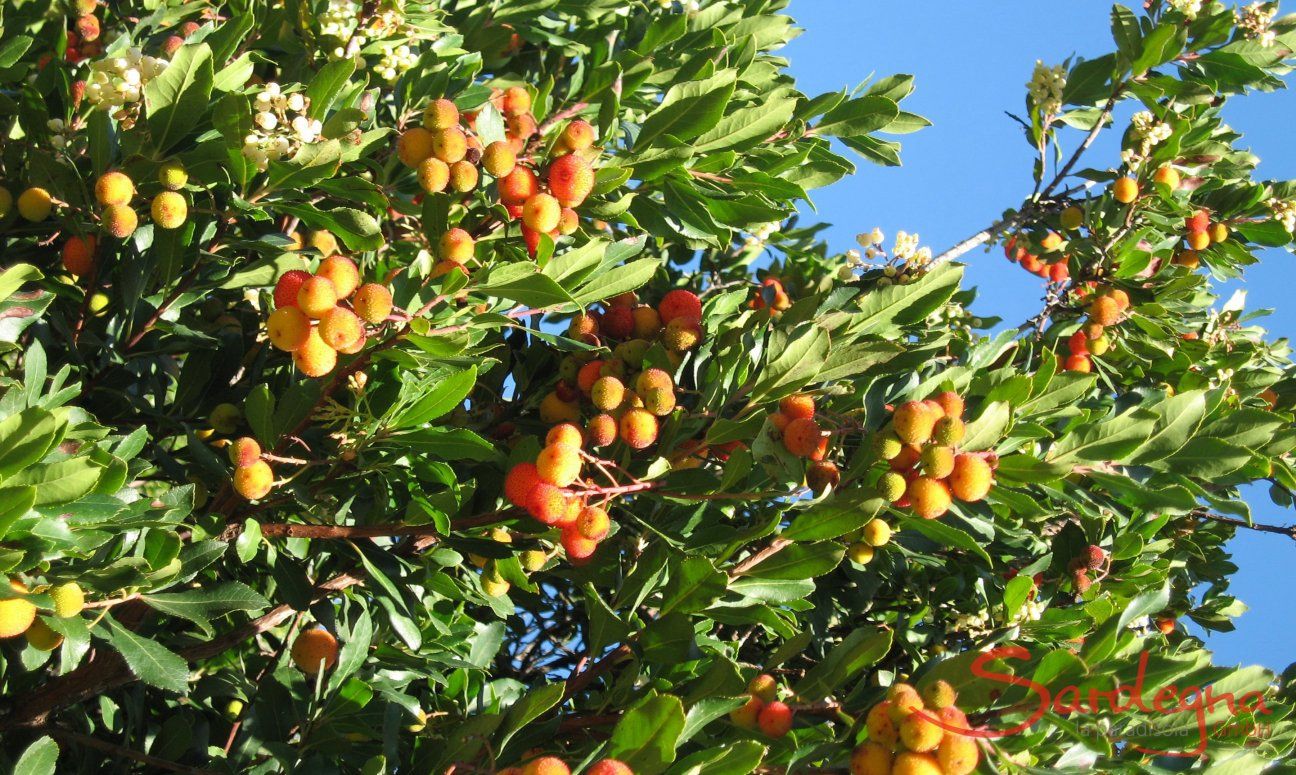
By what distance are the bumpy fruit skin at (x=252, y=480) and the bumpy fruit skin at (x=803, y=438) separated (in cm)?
106

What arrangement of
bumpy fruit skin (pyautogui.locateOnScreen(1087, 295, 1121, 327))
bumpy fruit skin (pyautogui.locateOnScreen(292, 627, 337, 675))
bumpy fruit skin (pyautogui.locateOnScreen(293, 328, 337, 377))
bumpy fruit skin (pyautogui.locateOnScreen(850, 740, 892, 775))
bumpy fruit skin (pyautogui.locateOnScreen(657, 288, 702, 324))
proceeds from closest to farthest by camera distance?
1. bumpy fruit skin (pyautogui.locateOnScreen(850, 740, 892, 775))
2. bumpy fruit skin (pyautogui.locateOnScreen(293, 328, 337, 377))
3. bumpy fruit skin (pyautogui.locateOnScreen(657, 288, 702, 324))
4. bumpy fruit skin (pyautogui.locateOnScreen(292, 627, 337, 675))
5. bumpy fruit skin (pyautogui.locateOnScreen(1087, 295, 1121, 327))

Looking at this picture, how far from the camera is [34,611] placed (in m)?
1.84

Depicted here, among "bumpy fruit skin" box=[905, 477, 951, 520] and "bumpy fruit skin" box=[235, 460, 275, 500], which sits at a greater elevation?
"bumpy fruit skin" box=[905, 477, 951, 520]

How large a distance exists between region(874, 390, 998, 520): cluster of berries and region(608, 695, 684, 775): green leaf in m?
0.61

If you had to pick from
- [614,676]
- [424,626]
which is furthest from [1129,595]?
[424,626]

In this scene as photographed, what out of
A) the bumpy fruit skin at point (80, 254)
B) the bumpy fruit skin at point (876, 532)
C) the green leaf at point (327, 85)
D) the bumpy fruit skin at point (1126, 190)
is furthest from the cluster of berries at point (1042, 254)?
the bumpy fruit skin at point (80, 254)

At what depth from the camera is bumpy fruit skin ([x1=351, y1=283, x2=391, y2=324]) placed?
2100 millimetres

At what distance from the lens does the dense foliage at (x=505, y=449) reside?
2.06 meters

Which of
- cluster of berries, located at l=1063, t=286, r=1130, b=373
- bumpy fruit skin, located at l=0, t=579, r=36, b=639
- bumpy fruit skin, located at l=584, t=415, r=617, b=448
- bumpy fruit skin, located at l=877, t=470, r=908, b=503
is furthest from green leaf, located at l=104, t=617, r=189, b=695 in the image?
cluster of berries, located at l=1063, t=286, r=1130, b=373

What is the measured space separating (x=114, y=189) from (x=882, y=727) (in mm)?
1944

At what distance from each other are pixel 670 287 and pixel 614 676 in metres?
1.66

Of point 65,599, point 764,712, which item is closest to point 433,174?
point 65,599

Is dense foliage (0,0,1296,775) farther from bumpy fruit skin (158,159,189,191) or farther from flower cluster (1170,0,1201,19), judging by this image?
flower cluster (1170,0,1201,19)

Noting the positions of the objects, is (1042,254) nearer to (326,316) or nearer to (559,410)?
(559,410)
